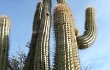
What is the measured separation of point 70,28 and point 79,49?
0.90 m

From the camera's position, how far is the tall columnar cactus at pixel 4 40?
7723 mm

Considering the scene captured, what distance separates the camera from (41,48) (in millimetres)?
7188

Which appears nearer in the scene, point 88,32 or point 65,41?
point 65,41

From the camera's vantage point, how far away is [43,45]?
7242 millimetres

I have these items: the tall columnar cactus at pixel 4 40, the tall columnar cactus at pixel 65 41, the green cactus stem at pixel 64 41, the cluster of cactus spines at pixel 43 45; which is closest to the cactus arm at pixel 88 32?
the tall columnar cactus at pixel 65 41

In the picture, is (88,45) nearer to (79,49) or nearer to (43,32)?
(79,49)

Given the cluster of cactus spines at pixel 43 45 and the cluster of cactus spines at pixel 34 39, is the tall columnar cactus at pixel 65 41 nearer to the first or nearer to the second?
the cluster of cactus spines at pixel 43 45

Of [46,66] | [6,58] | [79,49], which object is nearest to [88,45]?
[79,49]

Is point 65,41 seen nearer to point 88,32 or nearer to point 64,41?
point 64,41

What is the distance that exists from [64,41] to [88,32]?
147cm

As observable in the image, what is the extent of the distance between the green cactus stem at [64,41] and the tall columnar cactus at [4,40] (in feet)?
5.03

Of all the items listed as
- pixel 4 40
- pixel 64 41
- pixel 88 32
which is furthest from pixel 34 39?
pixel 88 32

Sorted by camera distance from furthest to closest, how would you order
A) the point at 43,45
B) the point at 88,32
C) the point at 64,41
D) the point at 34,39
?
the point at 88,32
the point at 34,39
the point at 43,45
the point at 64,41

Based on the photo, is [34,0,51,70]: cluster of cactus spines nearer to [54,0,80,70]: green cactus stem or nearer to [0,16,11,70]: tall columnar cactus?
[54,0,80,70]: green cactus stem
